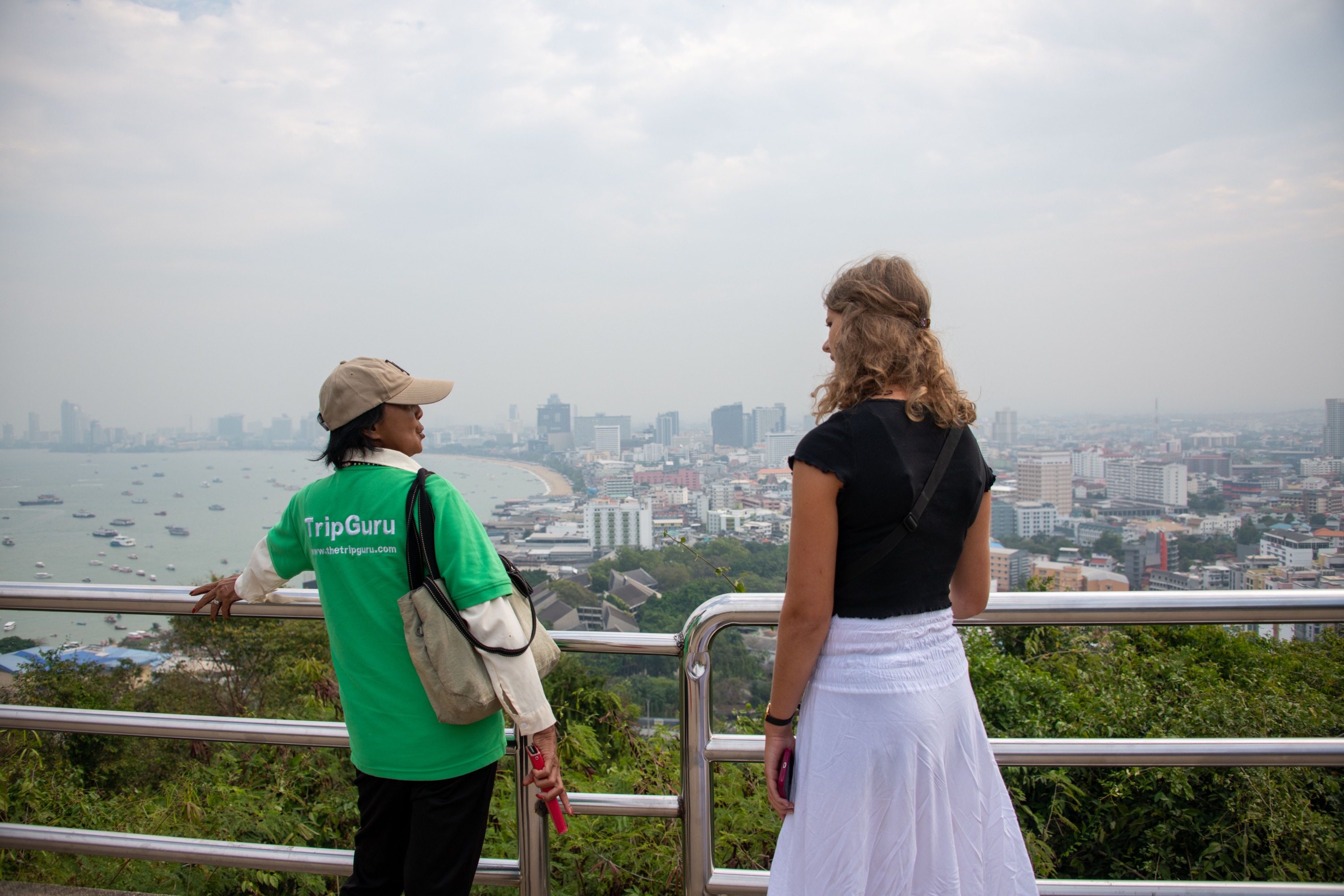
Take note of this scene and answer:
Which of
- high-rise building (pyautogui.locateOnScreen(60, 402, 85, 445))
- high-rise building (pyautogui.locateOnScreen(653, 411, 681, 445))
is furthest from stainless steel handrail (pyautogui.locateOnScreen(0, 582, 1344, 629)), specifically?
high-rise building (pyautogui.locateOnScreen(60, 402, 85, 445))

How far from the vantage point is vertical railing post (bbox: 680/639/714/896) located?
1803mm

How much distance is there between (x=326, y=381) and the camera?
1.57 m

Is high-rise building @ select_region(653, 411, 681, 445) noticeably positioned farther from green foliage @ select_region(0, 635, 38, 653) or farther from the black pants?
the black pants

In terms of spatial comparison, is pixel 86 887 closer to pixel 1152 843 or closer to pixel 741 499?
pixel 1152 843

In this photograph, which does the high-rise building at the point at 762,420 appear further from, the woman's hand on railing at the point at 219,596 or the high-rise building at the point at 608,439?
the woman's hand on railing at the point at 219,596

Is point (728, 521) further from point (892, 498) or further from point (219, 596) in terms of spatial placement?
point (892, 498)

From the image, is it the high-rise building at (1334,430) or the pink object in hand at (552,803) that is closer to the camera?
the pink object in hand at (552,803)

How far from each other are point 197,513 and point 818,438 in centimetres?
4736

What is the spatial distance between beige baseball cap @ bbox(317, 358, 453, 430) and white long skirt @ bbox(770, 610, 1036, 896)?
983mm

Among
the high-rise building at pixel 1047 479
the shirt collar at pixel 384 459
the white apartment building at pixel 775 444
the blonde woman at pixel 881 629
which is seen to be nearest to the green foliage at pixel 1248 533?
the high-rise building at pixel 1047 479

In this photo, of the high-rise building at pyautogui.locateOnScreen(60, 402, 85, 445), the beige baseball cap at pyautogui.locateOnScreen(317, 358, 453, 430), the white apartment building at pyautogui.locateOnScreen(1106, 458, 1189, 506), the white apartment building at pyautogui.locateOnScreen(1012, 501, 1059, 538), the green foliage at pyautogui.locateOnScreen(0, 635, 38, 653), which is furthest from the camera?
the high-rise building at pyautogui.locateOnScreen(60, 402, 85, 445)

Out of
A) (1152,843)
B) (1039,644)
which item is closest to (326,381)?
(1152,843)

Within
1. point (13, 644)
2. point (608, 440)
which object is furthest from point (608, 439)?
point (13, 644)

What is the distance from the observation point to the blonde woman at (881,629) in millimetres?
1268
